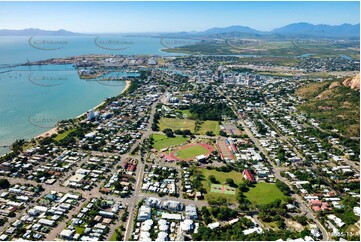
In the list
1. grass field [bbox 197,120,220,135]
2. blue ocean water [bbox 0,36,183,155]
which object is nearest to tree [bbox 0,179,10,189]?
blue ocean water [bbox 0,36,183,155]

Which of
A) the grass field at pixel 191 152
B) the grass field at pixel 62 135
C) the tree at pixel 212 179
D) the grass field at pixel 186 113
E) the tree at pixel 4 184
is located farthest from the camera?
the grass field at pixel 186 113

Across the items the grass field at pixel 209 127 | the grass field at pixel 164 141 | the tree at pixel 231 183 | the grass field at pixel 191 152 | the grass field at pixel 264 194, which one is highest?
the grass field at pixel 209 127

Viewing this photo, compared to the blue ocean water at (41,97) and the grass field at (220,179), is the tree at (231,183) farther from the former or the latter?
the blue ocean water at (41,97)

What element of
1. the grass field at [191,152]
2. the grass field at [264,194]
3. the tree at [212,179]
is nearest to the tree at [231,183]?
the tree at [212,179]

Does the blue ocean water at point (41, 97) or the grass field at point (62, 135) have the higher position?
the blue ocean water at point (41, 97)

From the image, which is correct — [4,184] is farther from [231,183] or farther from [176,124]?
[176,124]

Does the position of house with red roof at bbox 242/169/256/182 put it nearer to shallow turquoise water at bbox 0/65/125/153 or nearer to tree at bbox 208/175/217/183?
tree at bbox 208/175/217/183

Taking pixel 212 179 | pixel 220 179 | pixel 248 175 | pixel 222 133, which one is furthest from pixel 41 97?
pixel 248 175
